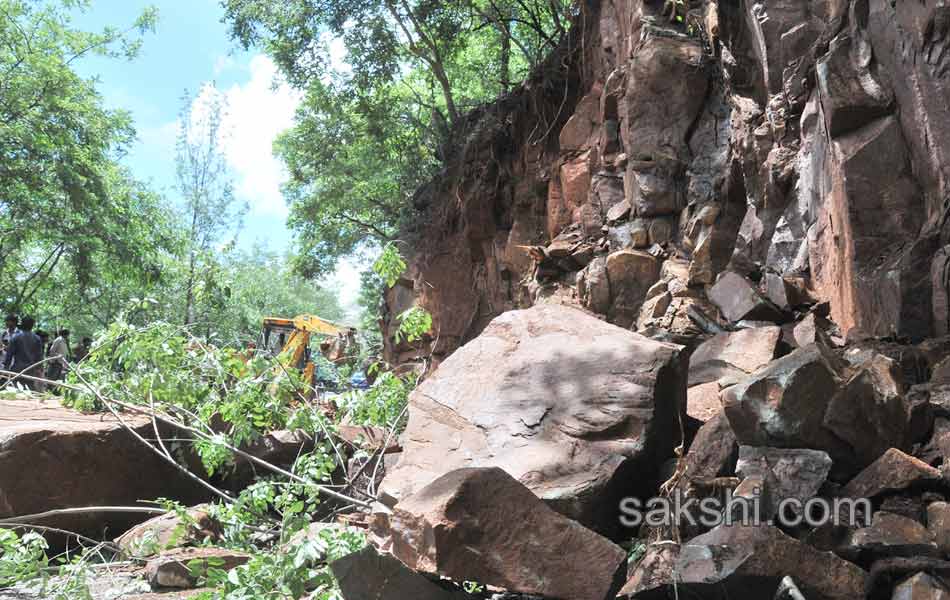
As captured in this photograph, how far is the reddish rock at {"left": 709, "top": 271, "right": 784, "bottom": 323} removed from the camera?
6266 millimetres

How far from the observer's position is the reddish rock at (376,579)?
2.75 meters

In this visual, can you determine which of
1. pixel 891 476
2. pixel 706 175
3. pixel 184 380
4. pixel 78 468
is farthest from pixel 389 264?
pixel 706 175

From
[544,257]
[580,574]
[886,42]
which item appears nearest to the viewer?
[580,574]

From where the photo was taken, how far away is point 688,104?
931 centimetres

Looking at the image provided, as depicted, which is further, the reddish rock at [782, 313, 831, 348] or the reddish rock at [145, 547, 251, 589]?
the reddish rock at [782, 313, 831, 348]

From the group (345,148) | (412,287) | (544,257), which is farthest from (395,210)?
(544,257)

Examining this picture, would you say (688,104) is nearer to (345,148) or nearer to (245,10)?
(245,10)

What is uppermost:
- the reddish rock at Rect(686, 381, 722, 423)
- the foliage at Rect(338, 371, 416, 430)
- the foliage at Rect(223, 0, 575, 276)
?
the foliage at Rect(223, 0, 575, 276)

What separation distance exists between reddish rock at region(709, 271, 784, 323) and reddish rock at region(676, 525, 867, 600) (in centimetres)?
397

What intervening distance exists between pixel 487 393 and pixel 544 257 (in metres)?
6.86

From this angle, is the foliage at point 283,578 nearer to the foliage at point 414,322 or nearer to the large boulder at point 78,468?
the large boulder at point 78,468

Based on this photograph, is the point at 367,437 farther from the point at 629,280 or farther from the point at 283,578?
the point at 629,280

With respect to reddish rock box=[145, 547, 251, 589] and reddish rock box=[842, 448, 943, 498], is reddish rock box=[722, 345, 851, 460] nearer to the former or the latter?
reddish rock box=[842, 448, 943, 498]

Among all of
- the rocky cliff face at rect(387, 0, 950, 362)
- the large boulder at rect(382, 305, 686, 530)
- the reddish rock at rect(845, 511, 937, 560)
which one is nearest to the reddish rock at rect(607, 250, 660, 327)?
the rocky cliff face at rect(387, 0, 950, 362)
